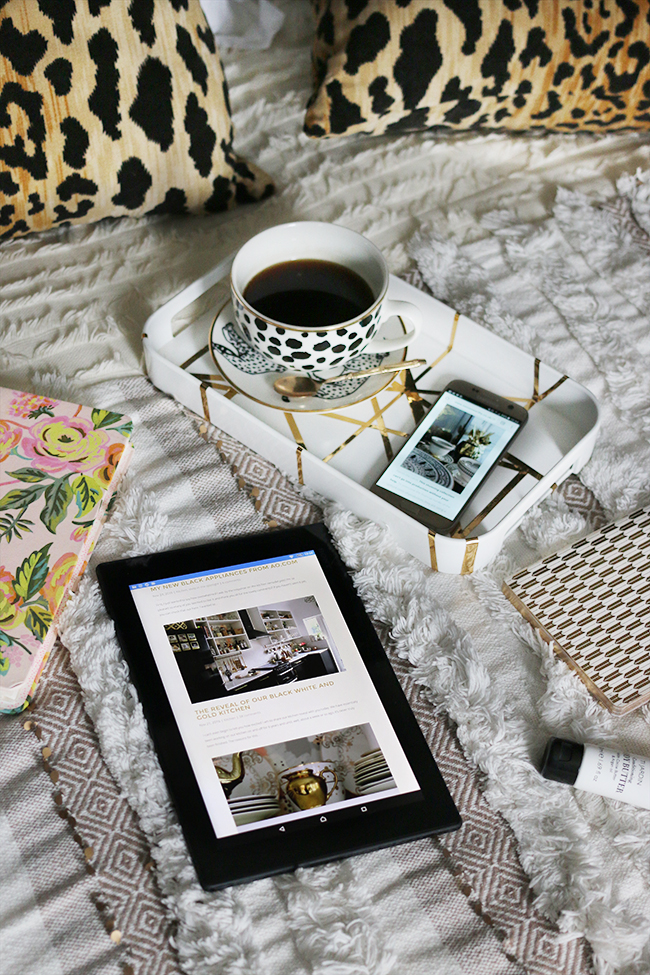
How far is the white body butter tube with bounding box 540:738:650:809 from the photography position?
2.11 feet

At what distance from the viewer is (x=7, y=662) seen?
2.15 feet

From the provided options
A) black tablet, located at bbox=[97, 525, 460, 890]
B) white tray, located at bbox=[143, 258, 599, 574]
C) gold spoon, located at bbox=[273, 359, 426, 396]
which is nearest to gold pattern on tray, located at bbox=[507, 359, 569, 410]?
white tray, located at bbox=[143, 258, 599, 574]

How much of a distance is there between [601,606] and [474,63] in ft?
2.35

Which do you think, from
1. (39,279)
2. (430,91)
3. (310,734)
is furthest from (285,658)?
(430,91)

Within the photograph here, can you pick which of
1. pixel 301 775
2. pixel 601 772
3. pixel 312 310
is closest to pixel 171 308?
pixel 312 310

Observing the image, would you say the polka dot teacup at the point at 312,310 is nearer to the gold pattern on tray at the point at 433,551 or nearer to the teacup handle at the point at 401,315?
the teacup handle at the point at 401,315

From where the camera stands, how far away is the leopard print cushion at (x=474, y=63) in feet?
3.40

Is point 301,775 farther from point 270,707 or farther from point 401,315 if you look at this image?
point 401,315

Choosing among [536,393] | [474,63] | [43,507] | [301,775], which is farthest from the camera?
[474,63]

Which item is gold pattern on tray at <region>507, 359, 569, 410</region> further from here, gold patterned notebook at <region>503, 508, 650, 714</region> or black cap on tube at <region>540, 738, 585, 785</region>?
black cap on tube at <region>540, 738, 585, 785</region>

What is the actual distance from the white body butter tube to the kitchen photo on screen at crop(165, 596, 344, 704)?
184mm

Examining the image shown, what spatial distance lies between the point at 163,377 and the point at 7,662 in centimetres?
33

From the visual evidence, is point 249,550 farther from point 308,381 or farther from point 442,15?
point 442,15

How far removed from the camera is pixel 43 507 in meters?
0.74
